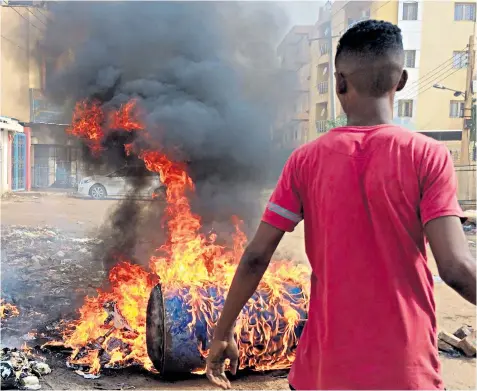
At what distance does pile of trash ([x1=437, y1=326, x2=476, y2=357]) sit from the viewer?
472 centimetres

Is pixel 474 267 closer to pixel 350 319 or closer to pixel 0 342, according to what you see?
pixel 350 319

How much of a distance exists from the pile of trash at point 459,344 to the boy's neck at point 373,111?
13.3ft

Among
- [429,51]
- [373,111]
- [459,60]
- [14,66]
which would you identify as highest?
[429,51]

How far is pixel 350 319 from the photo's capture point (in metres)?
1.50

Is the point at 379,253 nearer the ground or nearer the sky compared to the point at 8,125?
nearer the ground

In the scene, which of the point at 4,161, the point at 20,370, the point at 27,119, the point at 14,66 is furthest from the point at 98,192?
the point at 20,370

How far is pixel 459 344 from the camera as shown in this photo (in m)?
4.82

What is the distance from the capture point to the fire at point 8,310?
18.5 feet

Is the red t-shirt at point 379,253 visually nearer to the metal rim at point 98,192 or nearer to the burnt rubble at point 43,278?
the burnt rubble at point 43,278

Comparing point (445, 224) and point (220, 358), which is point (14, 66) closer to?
point (220, 358)

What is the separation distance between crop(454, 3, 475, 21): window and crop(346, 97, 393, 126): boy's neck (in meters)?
32.2

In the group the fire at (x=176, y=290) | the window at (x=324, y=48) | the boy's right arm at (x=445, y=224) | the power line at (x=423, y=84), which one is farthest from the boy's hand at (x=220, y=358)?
the power line at (x=423, y=84)

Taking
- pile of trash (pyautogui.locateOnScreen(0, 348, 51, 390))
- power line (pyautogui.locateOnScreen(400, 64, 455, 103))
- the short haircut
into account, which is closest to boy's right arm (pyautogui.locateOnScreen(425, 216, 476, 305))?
the short haircut

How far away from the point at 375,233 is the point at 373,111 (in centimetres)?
42
